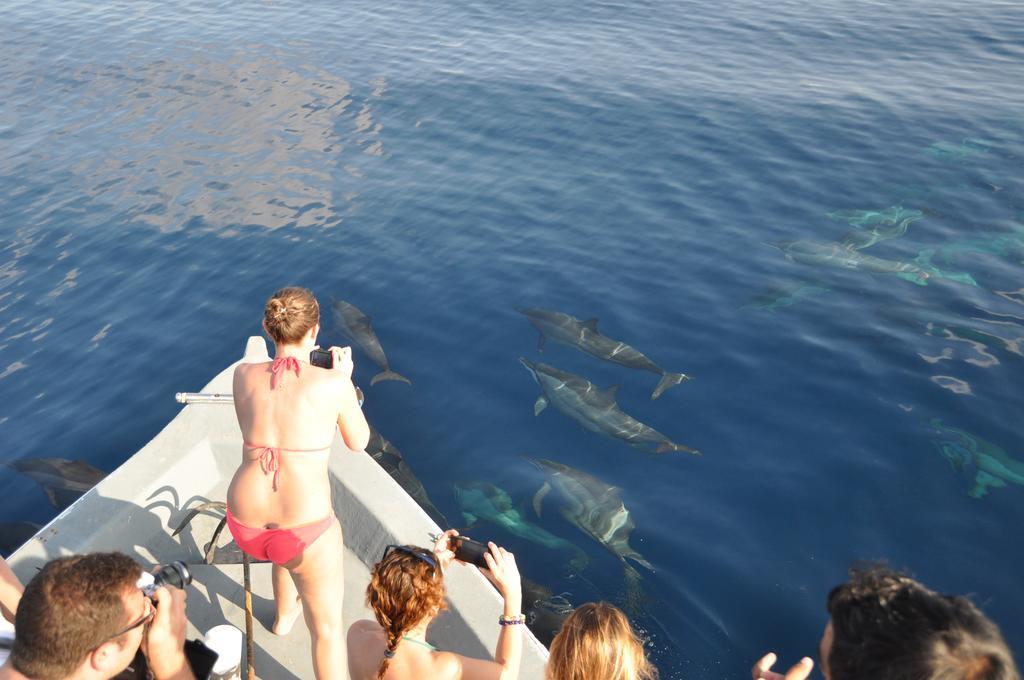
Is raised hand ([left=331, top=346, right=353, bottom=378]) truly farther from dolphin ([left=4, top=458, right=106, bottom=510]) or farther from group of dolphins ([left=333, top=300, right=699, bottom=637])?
dolphin ([left=4, top=458, right=106, bottom=510])

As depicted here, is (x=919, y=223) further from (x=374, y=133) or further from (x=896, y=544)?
(x=374, y=133)

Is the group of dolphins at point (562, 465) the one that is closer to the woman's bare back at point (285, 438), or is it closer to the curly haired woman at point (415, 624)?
the curly haired woman at point (415, 624)

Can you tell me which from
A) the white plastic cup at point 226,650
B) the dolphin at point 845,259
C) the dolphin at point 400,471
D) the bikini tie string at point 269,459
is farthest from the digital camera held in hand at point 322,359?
the dolphin at point 845,259

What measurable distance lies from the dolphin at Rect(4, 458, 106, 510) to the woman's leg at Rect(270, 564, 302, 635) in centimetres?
300

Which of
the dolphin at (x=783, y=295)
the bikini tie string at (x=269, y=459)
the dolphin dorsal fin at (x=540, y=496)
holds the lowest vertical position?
the dolphin dorsal fin at (x=540, y=496)

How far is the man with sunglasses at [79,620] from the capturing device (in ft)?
8.57

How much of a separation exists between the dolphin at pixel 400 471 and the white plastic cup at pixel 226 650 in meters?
2.57

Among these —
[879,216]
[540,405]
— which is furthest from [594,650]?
[879,216]

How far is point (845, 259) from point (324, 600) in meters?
7.85

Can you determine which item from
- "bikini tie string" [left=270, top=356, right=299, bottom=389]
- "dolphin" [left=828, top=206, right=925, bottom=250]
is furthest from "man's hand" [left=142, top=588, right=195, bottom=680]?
"dolphin" [left=828, top=206, right=925, bottom=250]

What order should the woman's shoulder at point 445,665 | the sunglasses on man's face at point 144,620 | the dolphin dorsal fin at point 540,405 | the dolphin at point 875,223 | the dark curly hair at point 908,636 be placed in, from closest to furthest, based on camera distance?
the dark curly hair at point 908,636
the sunglasses on man's face at point 144,620
the woman's shoulder at point 445,665
the dolphin dorsal fin at point 540,405
the dolphin at point 875,223

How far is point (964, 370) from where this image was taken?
7.75 metres

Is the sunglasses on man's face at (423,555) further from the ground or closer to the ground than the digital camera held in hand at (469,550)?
further from the ground

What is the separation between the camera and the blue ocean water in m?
6.41
